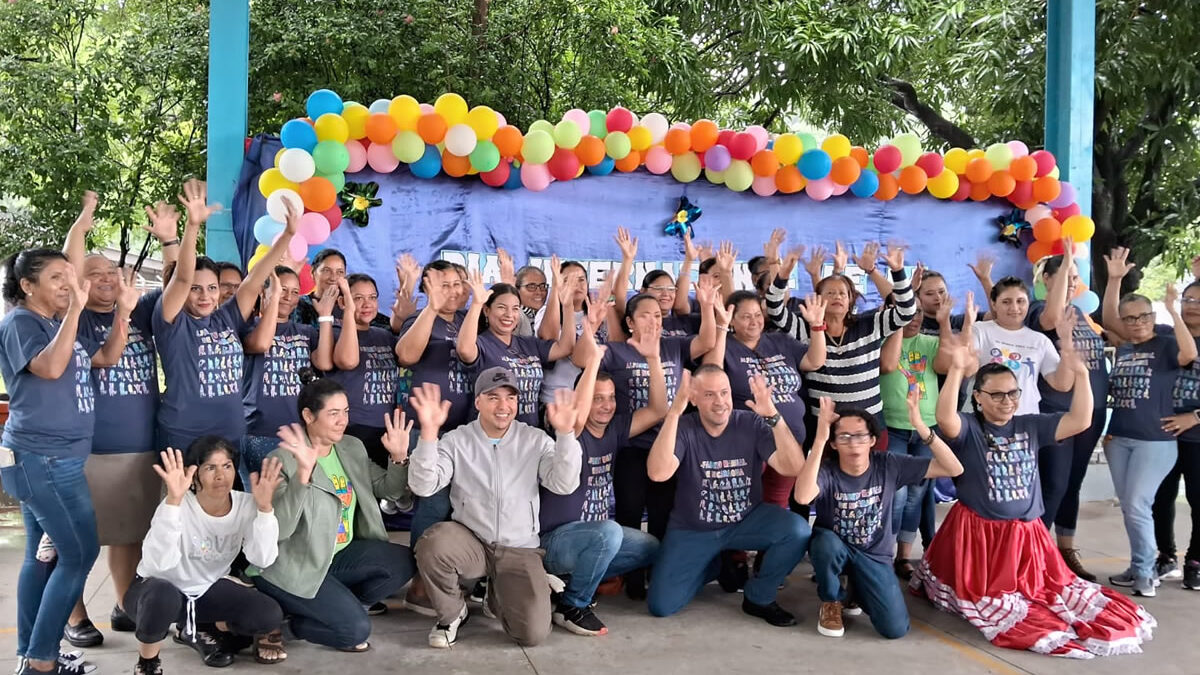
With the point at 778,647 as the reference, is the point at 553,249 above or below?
above

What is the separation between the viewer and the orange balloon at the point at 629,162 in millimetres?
5758

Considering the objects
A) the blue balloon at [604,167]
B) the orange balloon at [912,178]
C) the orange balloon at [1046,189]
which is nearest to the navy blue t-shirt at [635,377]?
the blue balloon at [604,167]

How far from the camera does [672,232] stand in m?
5.95

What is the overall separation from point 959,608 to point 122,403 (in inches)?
134

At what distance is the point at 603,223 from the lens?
586 centimetres

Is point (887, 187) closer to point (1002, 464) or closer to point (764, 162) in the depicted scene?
point (764, 162)

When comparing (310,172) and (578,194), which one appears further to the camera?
(578,194)

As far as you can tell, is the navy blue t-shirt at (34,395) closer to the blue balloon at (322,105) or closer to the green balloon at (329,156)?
the green balloon at (329,156)

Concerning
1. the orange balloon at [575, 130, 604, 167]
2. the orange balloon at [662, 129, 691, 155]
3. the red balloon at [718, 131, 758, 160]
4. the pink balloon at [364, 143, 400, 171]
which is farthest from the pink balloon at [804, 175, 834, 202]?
the pink balloon at [364, 143, 400, 171]

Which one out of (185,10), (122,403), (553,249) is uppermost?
(185,10)

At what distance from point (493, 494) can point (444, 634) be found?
562mm

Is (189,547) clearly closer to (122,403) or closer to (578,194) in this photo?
(122,403)

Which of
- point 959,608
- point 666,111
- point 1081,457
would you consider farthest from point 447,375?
point 666,111

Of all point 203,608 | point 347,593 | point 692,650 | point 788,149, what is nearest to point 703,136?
point 788,149
